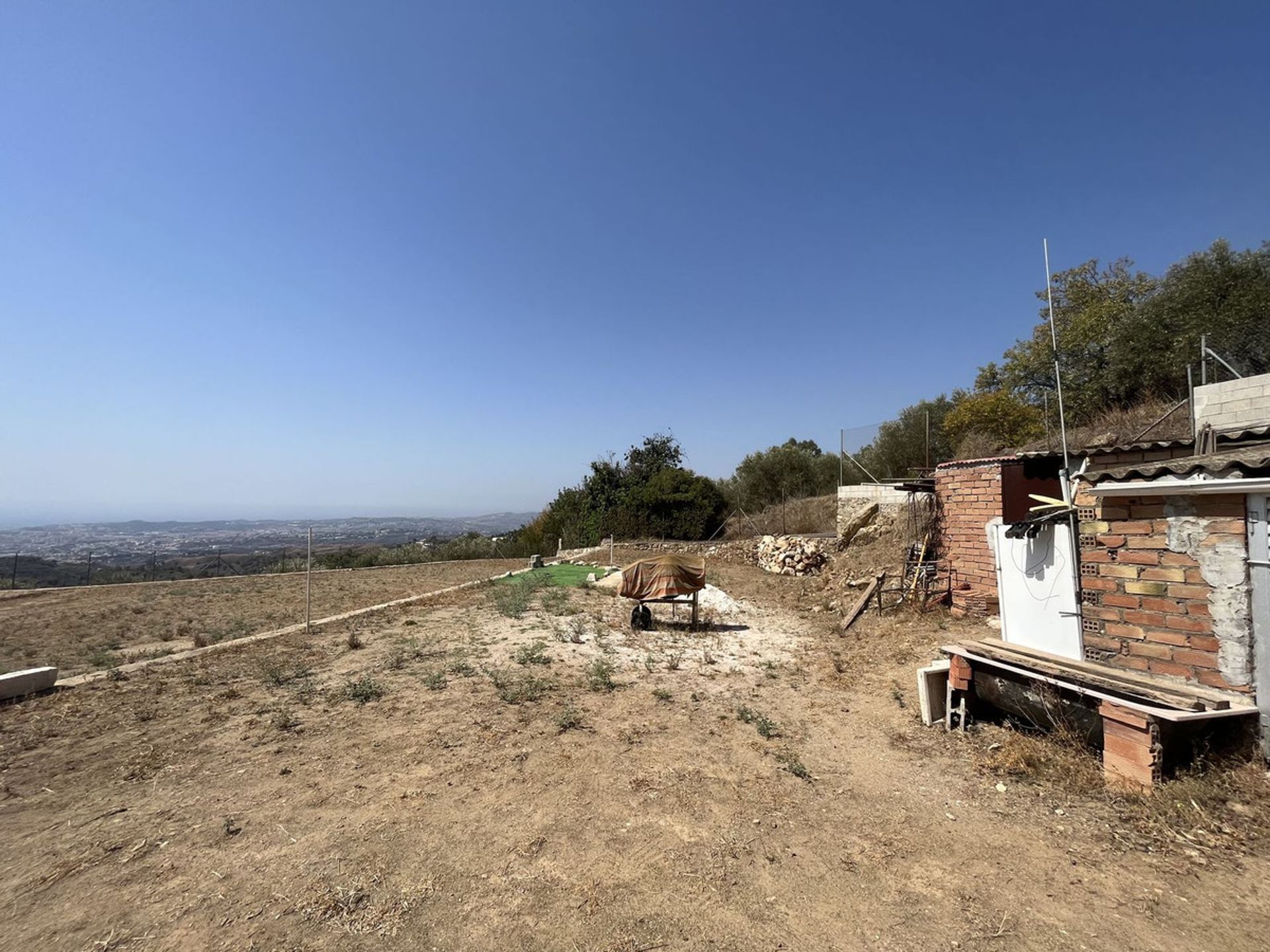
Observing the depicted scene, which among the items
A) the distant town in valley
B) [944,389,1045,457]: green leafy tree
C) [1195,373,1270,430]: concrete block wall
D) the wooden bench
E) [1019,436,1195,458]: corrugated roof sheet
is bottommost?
the distant town in valley

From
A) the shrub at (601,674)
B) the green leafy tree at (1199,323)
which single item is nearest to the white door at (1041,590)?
the shrub at (601,674)

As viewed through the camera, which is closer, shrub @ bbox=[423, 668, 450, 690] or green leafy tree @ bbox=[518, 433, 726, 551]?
shrub @ bbox=[423, 668, 450, 690]

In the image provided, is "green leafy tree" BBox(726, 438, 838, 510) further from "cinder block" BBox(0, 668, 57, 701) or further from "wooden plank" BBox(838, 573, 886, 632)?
"cinder block" BBox(0, 668, 57, 701)

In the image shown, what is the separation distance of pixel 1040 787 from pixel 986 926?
1698 mm

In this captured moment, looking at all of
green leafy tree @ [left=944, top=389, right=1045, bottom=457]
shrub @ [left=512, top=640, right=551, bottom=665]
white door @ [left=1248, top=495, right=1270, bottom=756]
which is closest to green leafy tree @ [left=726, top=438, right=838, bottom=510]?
green leafy tree @ [left=944, top=389, right=1045, bottom=457]

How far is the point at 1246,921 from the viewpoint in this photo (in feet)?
7.97

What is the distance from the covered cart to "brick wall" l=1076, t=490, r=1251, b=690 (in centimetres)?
596

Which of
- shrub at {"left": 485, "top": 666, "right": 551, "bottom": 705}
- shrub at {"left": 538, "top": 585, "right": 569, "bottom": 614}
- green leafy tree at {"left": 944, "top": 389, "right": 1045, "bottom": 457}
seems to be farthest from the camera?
green leafy tree at {"left": 944, "top": 389, "right": 1045, "bottom": 457}

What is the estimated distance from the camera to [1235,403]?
8.30 metres

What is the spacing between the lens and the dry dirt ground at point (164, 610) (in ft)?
29.8

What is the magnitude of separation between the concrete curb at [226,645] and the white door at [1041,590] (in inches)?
434

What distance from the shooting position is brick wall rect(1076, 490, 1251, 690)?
3525mm

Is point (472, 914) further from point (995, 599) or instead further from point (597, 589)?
point (597, 589)

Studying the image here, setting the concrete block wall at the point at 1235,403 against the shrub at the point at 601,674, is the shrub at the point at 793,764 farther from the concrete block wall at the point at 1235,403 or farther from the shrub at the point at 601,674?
the concrete block wall at the point at 1235,403
